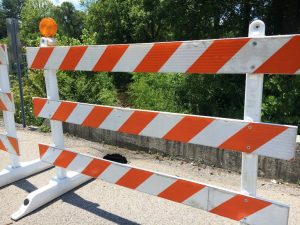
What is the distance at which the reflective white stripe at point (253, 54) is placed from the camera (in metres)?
2.13

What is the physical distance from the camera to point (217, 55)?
7.68ft

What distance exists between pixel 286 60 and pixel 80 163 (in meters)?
2.28

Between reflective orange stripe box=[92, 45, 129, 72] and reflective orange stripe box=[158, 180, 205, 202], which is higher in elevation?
reflective orange stripe box=[92, 45, 129, 72]

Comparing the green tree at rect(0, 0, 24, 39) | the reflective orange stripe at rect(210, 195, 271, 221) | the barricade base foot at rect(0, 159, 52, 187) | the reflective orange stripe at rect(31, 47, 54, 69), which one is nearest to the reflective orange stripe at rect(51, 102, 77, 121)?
the reflective orange stripe at rect(31, 47, 54, 69)

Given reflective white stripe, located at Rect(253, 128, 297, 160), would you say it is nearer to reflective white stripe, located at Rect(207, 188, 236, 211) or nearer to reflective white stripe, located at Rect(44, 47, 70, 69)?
reflective white stripe, located at Rect(207, 188, 236, 211)

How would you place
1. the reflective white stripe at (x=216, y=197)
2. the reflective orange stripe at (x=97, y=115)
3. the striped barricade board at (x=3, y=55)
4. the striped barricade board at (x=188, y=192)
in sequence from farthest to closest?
the striped barricade board at (x=3, y=55)
the reflective orange stripe at (x=97, y=115)
the reflective white stripe at (x=216, y=197)
the striped barricade board at (x=188, y=192)

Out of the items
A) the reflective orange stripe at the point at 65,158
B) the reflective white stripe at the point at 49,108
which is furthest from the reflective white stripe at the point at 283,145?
the reflective white stripe at the point at 49,108

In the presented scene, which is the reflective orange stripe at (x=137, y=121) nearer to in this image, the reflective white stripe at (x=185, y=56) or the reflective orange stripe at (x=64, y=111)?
the reflective white stripe at (x=185, y=56)

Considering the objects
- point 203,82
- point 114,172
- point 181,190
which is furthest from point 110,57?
point 203,82

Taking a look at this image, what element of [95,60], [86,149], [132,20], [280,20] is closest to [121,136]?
[86,149]

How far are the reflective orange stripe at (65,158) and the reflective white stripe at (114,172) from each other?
1.57 ft

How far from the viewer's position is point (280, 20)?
8109mm

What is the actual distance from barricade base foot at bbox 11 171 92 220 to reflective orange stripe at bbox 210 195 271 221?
2.02 m

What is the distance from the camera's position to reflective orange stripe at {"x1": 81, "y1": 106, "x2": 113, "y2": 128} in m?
3.04
